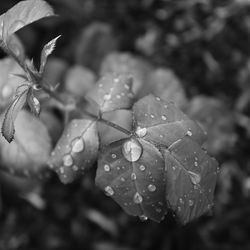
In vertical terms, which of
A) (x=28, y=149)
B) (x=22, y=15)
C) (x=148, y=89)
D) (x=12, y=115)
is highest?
(x=22, y=15)

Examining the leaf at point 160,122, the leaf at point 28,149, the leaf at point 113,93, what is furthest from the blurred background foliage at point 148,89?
the leaf at point 160,122

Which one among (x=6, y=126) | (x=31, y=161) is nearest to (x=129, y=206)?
(x=6, y=126)

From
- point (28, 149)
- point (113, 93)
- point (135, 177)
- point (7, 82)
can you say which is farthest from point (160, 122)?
point (7, 82)

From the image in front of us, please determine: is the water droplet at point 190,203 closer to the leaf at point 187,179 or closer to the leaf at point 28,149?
the leaf at point 187,179

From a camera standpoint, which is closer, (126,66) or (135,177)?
(135,177)

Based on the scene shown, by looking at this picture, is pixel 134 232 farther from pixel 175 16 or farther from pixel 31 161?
pixel 175 16

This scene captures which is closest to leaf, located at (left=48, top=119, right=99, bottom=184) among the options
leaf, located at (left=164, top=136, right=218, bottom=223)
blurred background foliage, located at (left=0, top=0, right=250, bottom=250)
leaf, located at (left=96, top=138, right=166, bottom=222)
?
leaf, located at (left=96, top=138, right=166, bottom=222)

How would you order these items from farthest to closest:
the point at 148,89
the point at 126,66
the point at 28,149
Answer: the point at 126,66 < the point at 148,89 < the point at 28,149

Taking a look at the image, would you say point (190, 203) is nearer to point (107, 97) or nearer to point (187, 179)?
point (187, 179)
